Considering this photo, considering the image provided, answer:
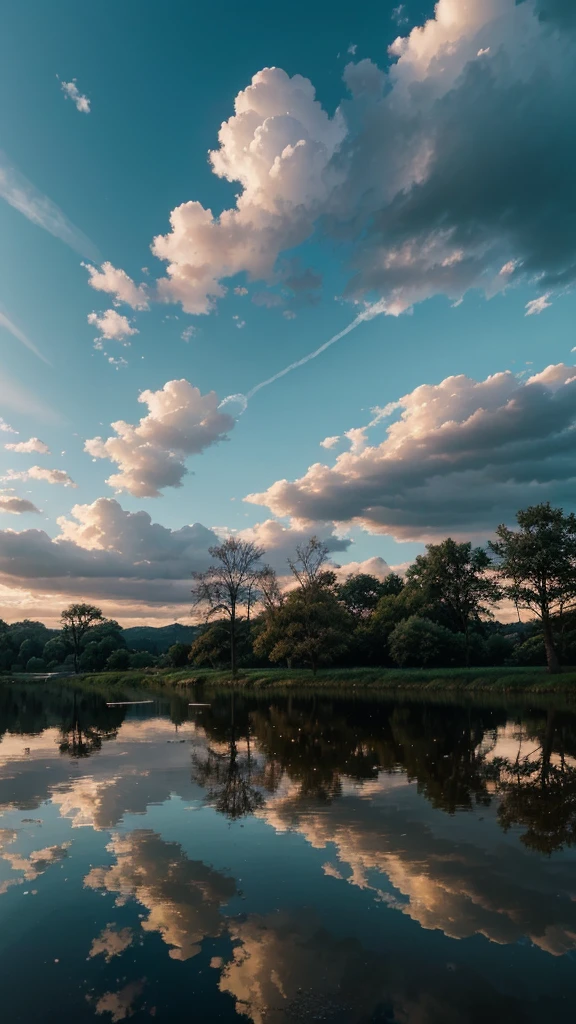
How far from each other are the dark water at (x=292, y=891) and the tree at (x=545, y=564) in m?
39.5

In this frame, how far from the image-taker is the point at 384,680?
211ft

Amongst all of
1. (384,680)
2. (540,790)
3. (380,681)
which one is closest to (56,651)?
(380,681)

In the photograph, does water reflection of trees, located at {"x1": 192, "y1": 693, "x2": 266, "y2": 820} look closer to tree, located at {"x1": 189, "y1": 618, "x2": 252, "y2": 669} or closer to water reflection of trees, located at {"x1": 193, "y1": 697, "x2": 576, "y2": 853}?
water reflection of trees, located at {"x1": 193, "y1": 697, "x2": 576, "y2": 853}

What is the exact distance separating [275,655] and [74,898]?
232 ft

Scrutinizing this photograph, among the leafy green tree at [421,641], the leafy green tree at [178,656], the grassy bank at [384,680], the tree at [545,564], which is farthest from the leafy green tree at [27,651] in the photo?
the tree at [545,564]

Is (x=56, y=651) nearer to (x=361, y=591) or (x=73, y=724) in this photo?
(x=361, y=591)

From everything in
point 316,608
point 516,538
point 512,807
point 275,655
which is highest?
point 516,538

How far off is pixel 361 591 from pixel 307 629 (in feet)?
156

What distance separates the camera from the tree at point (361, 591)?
11975 centimetres

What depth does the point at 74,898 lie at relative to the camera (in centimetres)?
941

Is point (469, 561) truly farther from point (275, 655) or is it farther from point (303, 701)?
point (303, 701)

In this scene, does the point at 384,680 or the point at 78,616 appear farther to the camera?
the point at 78,616

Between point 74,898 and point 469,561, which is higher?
Answer: point 469,561

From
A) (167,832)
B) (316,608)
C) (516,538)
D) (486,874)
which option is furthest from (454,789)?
(316,608)
